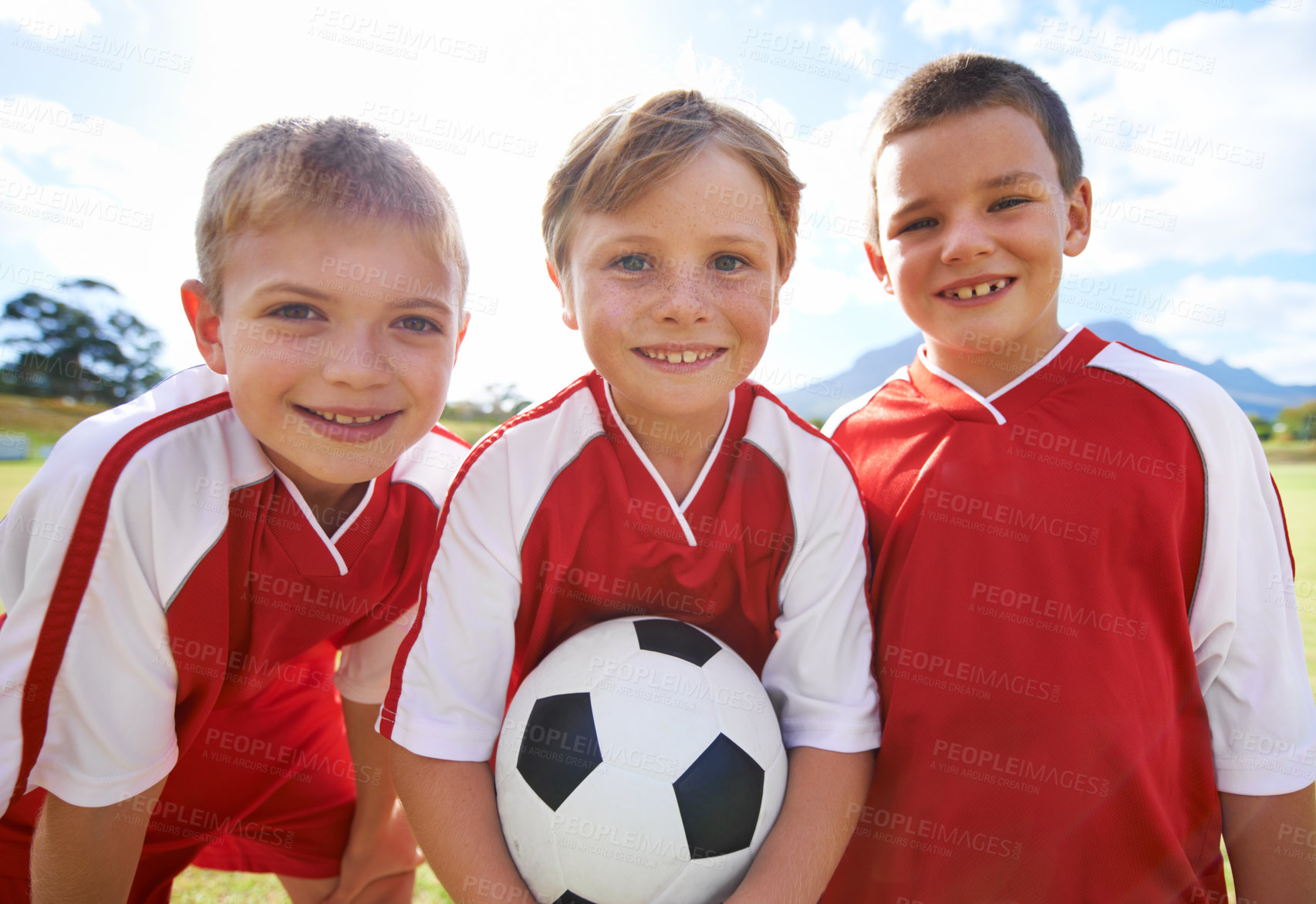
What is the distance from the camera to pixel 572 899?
1.45 meters

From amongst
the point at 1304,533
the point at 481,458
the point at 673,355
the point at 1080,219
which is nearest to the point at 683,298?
the point at 673,355

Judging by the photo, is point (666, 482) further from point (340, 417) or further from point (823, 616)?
point (340, 417)

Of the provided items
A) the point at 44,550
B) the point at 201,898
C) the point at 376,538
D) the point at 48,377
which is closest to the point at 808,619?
the point at 376,538

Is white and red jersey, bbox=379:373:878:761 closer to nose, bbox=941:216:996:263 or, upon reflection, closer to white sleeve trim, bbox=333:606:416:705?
white sleeve trim, bbox=333:606:416:705

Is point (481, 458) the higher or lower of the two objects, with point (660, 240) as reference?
lower

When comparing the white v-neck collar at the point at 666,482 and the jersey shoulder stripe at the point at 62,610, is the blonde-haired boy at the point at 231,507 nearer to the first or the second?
the jersey shoulder stripe at the point at 62,610

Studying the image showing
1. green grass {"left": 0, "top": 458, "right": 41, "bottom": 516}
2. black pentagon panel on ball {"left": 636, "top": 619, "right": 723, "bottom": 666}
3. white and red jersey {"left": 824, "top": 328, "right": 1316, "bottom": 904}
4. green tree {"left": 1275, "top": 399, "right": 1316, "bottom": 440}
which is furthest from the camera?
green tree {"left": 1275, "top": 399, "right": 1316, "bottom": 440}

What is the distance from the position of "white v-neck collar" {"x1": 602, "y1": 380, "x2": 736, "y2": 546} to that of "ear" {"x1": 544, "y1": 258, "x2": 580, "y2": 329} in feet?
0.68

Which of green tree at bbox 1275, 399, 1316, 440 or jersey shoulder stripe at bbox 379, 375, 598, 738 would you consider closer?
jersey shoulder stripe at bbox 379, 375, 598, 738

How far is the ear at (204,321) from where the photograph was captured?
1.82m

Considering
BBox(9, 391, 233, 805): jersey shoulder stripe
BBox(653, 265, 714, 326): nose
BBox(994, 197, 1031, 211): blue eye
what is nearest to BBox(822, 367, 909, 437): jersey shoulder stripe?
BBox(994, 197, 1031, 211): blue eye

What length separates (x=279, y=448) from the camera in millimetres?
1767

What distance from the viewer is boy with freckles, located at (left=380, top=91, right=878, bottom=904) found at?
1.64 metres

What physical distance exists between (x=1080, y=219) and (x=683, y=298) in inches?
55.4
